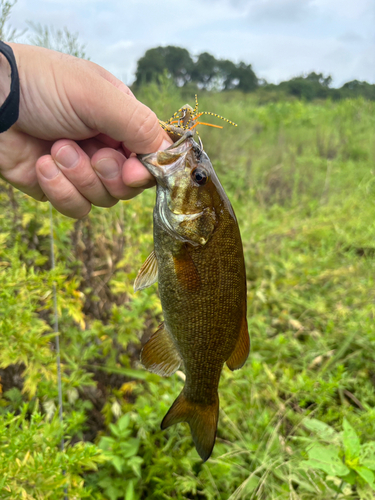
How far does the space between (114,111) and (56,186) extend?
41 cm

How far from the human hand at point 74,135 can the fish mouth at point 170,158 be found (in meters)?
0.08

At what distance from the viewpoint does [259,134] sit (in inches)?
349

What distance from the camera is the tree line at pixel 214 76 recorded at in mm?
8289

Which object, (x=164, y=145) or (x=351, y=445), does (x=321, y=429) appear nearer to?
(x=351, y=445)

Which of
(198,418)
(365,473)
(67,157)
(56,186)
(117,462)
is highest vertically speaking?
(67,157)

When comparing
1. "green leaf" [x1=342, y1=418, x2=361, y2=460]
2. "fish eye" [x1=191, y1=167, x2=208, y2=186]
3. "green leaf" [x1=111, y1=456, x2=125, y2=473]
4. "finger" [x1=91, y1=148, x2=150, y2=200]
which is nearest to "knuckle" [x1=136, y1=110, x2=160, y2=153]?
"finger" [x1=91, y1=148, x2=150, y2=200]

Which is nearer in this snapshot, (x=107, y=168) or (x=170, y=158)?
(x=170, y=158)

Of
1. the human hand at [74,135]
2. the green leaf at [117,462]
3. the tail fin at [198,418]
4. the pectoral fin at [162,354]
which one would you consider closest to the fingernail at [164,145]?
the human hand at [74,135]

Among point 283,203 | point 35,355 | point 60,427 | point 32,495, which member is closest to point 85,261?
point 35,355

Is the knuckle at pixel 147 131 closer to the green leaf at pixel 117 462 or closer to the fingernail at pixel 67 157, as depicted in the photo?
the fingernail at pixel 67 157

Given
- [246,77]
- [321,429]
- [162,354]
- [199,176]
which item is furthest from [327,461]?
[246,77]

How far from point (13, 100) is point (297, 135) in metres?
8.34

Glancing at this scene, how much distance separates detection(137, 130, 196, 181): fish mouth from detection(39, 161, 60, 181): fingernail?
17.6 inches

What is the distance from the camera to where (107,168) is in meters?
1.37
